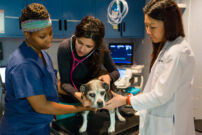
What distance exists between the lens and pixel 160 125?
1006 millimetres

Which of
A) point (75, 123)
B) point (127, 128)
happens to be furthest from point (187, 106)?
point (75, 123)

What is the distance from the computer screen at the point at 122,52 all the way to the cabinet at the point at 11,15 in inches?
57.4

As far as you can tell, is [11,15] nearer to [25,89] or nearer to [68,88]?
[68,88]

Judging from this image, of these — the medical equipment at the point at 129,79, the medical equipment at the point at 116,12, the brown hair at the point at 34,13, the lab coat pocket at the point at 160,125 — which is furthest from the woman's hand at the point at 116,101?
the medical equipment at the point at 116,12

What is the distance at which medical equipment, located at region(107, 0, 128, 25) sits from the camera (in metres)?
2.74

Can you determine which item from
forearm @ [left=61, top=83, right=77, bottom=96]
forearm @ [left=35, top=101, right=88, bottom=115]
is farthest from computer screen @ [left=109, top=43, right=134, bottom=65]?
forearm @ [left=35, top=101, right=88, bottom=115]

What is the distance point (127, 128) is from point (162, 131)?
290 millimetres

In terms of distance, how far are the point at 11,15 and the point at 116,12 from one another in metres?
1.45

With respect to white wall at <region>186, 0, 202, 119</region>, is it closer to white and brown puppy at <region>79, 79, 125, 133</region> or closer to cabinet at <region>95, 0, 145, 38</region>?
cabinet at <region>95, 0, 145, 38</region>

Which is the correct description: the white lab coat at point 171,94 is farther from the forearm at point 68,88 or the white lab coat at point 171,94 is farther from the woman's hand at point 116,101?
the forearm at point 68,88

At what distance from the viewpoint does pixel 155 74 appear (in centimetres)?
101

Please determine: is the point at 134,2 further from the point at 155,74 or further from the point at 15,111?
the point at 15,111

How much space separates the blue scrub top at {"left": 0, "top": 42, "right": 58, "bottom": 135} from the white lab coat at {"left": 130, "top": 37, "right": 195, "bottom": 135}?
50cm

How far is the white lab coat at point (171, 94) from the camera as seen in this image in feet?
2.97
